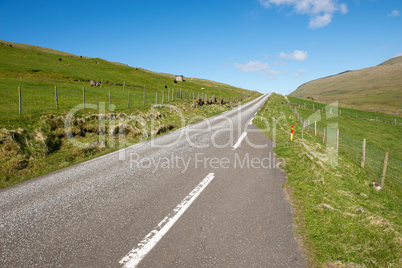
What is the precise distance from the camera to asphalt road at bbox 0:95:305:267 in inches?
132

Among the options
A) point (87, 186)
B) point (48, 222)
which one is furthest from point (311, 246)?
point (87, 186)

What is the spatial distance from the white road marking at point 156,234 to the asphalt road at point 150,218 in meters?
0.02

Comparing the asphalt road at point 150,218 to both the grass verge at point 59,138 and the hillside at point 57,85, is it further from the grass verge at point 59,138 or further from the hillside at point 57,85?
the hillside at point 57,85

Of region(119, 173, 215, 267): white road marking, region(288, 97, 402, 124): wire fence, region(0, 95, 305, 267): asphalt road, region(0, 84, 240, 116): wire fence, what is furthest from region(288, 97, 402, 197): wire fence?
region(288, 97, 402, 124): wire fence

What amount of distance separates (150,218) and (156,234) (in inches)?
24.7

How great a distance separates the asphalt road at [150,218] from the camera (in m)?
3.35

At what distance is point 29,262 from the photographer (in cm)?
321

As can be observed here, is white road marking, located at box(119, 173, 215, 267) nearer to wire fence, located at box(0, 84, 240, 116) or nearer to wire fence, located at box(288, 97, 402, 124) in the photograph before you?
wire fence, located at box(0, 84, 240, 116)

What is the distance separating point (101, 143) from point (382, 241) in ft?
38.0

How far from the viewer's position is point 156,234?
151 inches

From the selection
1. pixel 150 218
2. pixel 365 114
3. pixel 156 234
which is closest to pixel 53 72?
pixel 150 218

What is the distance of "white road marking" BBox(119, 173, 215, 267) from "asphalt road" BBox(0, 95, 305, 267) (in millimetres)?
17

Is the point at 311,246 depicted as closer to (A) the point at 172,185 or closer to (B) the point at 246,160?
(A) the point at 172,185

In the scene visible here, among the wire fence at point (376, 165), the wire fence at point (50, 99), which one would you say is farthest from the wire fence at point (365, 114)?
the wire fence at point (50, 99)
